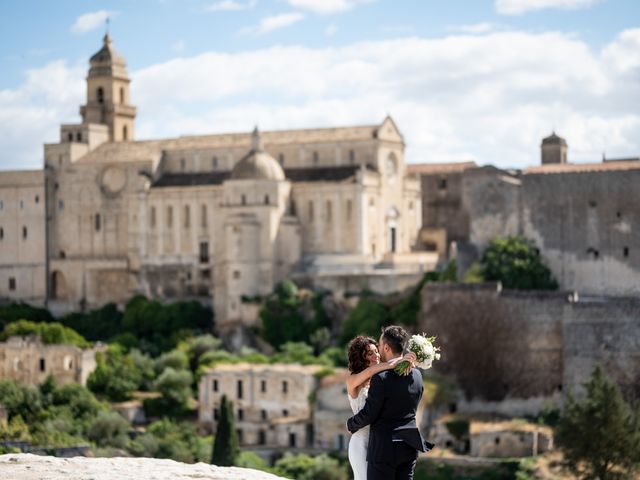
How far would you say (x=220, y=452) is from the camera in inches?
1892

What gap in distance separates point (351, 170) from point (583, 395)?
1700 centimetres

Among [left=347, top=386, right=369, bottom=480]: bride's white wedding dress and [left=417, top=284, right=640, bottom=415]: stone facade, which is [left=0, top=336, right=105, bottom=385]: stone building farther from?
[left=347, top=386, right=369, bottom=480]: bride's white wedding dress

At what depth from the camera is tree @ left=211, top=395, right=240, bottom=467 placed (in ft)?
157

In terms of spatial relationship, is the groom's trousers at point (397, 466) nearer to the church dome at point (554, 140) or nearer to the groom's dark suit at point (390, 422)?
the groom's dark suit at point (390, 422)

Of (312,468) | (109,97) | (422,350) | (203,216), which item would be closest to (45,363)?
(203,216)

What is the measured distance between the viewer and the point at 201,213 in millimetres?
63562

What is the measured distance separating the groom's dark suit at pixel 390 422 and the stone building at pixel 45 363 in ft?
147

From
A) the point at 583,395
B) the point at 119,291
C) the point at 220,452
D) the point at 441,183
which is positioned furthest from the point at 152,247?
the point at 583,395

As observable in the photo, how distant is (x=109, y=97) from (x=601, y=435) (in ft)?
118

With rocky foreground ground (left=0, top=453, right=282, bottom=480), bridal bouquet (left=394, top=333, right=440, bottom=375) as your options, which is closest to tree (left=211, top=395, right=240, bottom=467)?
rocky foreground ground (left=0, top=453, right=282, bottom=480)

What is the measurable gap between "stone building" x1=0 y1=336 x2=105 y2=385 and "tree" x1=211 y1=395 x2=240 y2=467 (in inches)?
398

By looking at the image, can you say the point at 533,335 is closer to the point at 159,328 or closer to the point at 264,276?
the point at 264,276

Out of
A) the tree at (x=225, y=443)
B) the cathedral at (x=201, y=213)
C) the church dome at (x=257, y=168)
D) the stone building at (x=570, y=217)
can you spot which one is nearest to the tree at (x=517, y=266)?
the stone building at (x=570, y=217)

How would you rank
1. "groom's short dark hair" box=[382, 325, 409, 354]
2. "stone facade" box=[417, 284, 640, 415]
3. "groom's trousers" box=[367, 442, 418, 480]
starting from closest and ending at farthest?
"groom's short dark hair" box=[382, 325, 409, 354] < "groom's trousers" box=[367, 442, 418, 480] < "stone facade" box=[417, 284, 640, 415]
